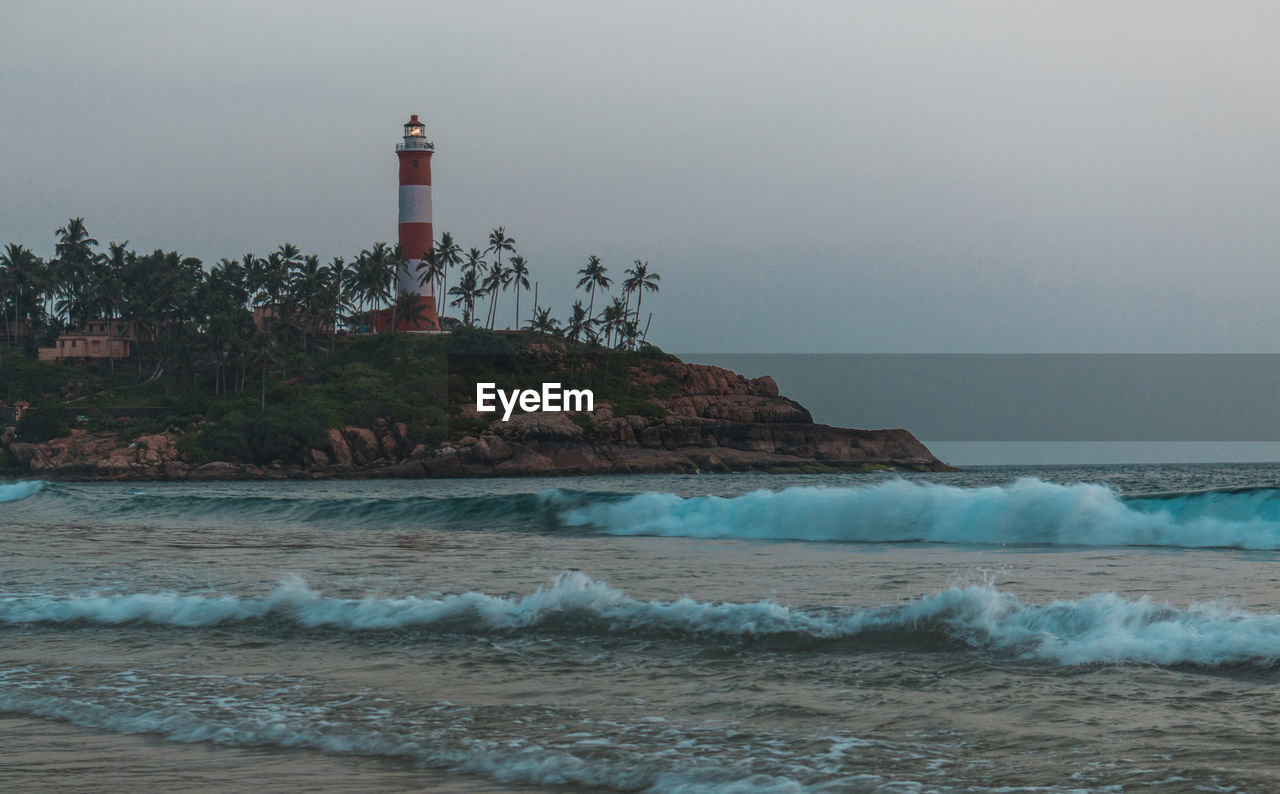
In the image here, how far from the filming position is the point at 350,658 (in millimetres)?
7652

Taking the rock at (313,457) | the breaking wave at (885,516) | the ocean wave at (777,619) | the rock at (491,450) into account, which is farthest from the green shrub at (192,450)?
the ocean wave at (777,619)

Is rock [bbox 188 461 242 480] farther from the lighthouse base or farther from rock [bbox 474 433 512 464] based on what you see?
the lighthouse base

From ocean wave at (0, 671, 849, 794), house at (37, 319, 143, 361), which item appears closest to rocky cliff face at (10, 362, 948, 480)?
Result: house at (37, 319, 143, 361)

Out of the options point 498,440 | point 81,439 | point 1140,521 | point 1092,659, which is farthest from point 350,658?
point 81,439

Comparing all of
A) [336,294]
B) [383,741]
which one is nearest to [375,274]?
[336,294]

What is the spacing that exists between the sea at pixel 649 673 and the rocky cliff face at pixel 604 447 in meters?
53.5

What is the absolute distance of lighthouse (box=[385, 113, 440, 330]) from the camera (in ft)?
248

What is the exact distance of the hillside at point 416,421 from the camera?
6638 centimetres

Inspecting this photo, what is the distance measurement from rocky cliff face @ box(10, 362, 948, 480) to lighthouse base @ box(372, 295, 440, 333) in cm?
1817

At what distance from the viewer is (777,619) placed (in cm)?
794

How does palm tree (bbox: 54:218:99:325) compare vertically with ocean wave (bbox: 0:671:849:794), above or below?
above

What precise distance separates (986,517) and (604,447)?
56713 mm

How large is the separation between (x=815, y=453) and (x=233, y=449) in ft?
133

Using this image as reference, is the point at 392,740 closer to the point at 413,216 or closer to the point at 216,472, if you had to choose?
the point at 216,472
